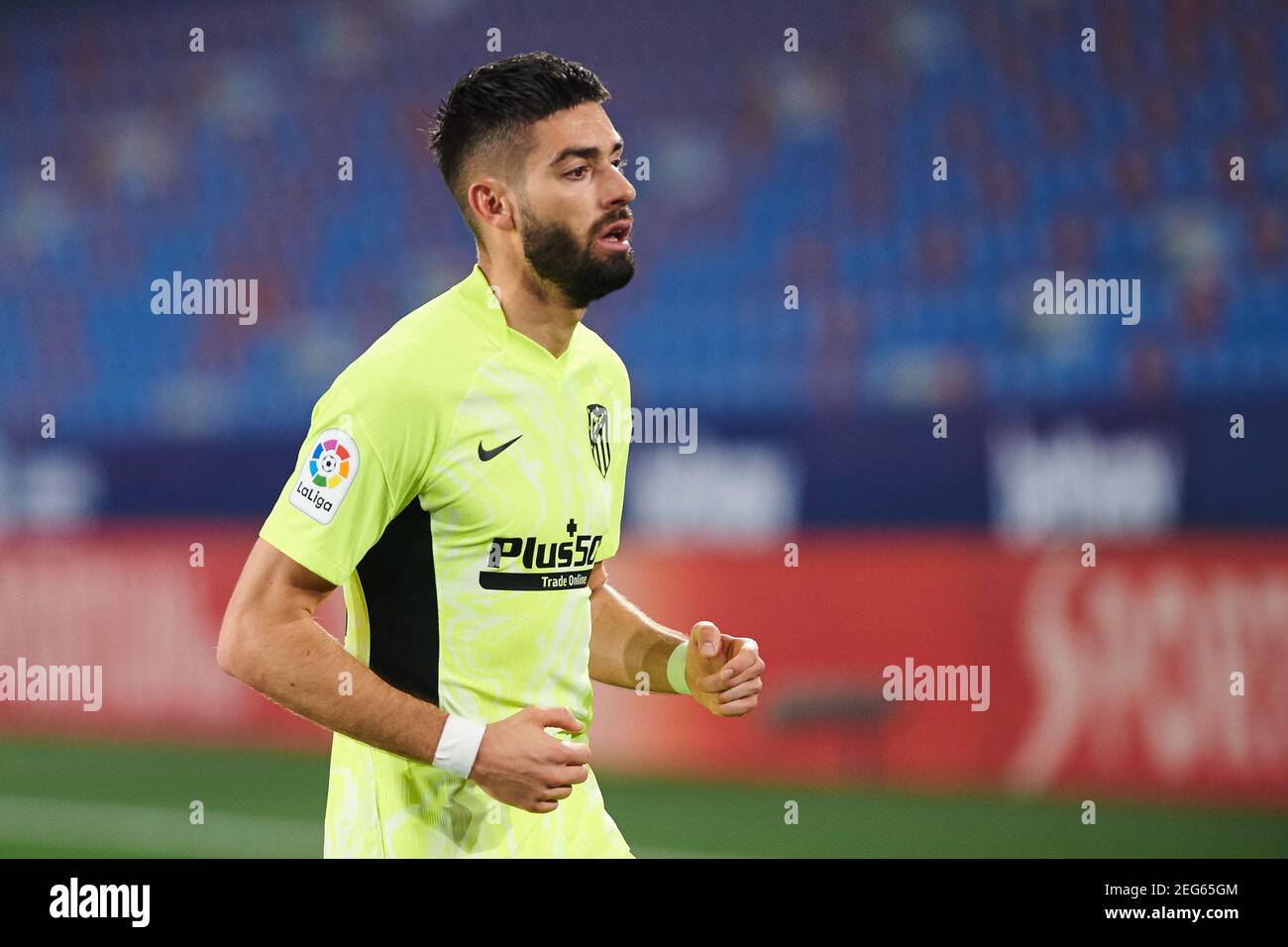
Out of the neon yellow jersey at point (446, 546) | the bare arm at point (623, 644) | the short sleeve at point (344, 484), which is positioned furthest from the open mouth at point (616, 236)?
the bare arm at point (623, 644)

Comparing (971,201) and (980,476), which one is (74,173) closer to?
(971,201)

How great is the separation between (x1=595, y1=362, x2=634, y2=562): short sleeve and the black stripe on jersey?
1.35 ft

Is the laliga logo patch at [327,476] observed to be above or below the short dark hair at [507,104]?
below

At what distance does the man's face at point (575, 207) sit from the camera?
10.1 feet

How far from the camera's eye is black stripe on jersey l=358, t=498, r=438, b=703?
2.92 m

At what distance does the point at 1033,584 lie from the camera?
748 cm

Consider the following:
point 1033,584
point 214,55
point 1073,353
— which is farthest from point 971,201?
point 214,55

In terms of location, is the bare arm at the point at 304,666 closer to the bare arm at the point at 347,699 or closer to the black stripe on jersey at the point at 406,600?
the bare arm at the point at 347,699

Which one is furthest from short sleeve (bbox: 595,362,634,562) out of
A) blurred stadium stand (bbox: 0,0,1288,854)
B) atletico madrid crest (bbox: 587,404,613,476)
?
blurred stadium stand (bbox: 0,0,1288,854)

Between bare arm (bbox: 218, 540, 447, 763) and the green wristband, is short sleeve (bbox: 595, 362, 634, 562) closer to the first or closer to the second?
the green wristband

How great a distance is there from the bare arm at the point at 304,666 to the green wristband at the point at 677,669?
625 mm

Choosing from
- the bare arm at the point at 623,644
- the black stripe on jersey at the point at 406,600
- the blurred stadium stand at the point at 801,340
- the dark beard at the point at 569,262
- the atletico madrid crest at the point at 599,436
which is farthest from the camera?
the blurred stadium stand at the point at 801,340

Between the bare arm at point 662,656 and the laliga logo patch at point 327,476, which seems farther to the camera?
the bare arm at point 662,656

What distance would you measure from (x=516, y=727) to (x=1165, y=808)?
509 cm
